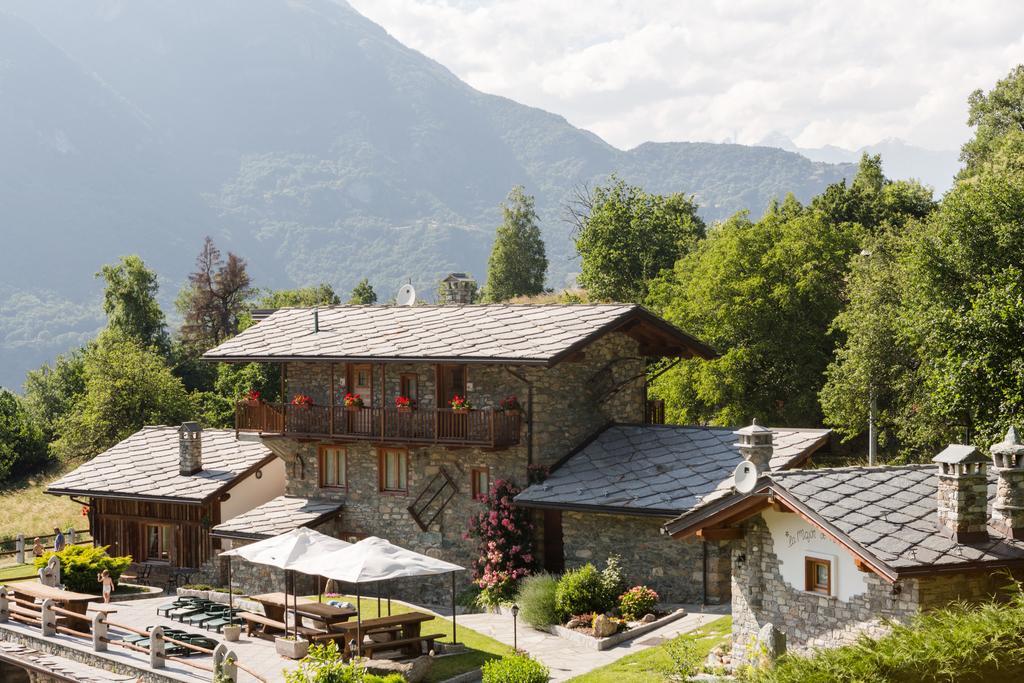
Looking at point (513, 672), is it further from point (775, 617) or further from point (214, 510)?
point (214, 510)

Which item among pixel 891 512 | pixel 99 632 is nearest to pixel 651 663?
pixel 891 512

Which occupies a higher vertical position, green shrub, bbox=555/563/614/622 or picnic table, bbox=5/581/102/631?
green shrub, bbox=555/563/614/622

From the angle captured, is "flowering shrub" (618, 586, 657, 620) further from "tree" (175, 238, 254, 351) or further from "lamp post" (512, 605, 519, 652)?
"tree" (175, 238, 254, 351)

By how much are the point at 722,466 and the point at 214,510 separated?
1535 cm

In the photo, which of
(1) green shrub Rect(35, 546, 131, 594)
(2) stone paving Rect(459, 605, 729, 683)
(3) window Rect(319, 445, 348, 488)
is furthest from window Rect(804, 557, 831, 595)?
(1) green shrub Rect(35, 546, 131, 594)

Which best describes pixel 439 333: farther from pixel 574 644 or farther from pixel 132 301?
pixel 132 301

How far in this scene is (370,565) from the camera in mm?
21078

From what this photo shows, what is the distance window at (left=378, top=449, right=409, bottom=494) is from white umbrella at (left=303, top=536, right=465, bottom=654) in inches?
268

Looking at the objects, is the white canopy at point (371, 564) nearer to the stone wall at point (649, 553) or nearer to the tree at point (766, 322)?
the stone wall at point (649, 553)

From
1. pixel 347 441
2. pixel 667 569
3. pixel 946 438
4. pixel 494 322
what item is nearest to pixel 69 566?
pixel 347 441

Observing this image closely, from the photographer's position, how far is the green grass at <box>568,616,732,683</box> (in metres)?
18.5

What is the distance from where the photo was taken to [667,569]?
23859 millimetres

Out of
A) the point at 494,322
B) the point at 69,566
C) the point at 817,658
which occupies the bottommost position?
the point at 69,566

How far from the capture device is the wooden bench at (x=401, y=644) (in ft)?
68.9
